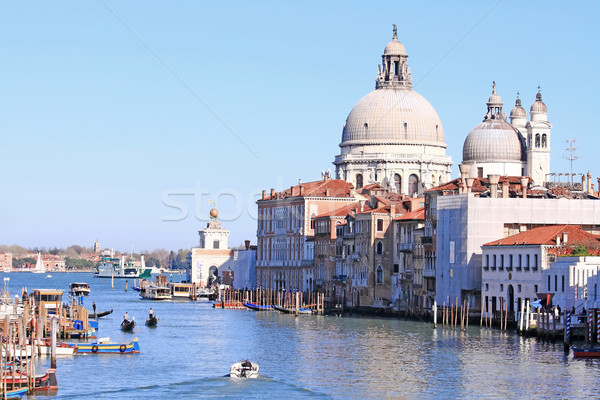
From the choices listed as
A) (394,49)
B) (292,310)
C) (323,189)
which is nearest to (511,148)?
(394,49)

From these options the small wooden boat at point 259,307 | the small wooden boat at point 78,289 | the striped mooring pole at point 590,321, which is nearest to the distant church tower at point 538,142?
the small wooden boat at point 259,307

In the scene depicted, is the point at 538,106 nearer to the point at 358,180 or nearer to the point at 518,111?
the point at 518,111

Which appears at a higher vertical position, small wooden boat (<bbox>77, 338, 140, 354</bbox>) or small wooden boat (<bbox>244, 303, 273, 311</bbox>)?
small wooden boat (<bbox>244, 303, 273, 311</bbox>)

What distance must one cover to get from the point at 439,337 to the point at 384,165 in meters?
46.3

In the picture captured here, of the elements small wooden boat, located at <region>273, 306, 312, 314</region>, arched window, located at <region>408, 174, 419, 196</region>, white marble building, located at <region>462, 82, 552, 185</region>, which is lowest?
small wooden boat, located at <region>273, 306, 312, 314</region>

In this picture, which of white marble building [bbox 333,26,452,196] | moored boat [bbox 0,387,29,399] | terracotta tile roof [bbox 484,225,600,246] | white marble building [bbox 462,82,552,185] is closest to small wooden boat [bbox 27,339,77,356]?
moored boat [bbox 0,387,29,399]

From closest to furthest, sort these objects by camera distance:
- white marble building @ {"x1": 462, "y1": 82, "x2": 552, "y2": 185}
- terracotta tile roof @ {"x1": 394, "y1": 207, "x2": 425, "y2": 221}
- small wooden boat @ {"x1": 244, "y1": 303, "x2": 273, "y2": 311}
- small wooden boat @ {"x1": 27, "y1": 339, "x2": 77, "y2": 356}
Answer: small wooden boat @ {"x1": 27, "y1": 339, "x2": 77, "y2": 356}, terracotta tile roof @ {"x1": 394, "y1": 207, "x2": 425, "y2": 221}, small wooden boat @ {"x1": 244, "y1": 303, "x2": 273, "y2": 311}, white marble building @ {"x1": 462, "y1": 82, "x2": 552, "y2": 185}

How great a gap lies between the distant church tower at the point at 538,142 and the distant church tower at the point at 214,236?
27028mm

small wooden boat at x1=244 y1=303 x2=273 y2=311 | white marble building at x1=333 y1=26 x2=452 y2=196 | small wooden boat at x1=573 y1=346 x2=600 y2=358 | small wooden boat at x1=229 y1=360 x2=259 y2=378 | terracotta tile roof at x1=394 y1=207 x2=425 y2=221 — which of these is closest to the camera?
small wooden boat at x1=229 y1=360 x2=259 y2=378

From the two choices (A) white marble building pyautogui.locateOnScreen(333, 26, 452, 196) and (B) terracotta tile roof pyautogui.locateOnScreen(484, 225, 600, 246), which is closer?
(B) terracotta tile roof pyautogui.locateOnScreen(484, 225, 600, 246)

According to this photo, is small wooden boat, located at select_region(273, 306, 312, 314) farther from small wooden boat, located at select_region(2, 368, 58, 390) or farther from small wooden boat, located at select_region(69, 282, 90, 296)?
small wooden boat, located at select_region(2, 368, 58, 390)

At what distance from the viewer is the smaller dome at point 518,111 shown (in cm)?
9775

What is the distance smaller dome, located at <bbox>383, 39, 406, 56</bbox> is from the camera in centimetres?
9894

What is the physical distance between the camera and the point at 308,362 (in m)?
40.9
